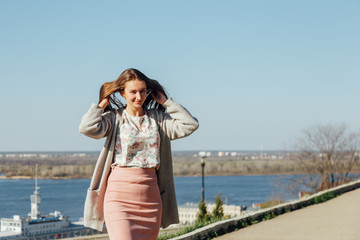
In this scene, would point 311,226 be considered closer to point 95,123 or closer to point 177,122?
point 177,122

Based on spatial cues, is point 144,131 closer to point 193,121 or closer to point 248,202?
point 193,121

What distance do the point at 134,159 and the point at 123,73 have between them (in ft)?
1.45

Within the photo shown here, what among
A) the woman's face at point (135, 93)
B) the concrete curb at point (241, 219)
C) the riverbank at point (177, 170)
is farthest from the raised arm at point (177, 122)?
the riverbank at point (177, 170)

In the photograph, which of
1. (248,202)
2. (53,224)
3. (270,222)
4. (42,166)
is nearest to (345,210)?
(270,222)

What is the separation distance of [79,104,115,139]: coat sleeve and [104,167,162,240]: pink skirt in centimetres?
20

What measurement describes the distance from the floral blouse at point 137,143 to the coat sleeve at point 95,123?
0.08 meters

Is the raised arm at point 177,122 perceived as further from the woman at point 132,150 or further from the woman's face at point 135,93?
the woman's face at point 135,93

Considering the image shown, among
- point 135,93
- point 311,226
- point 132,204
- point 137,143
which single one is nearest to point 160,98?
point 135,93

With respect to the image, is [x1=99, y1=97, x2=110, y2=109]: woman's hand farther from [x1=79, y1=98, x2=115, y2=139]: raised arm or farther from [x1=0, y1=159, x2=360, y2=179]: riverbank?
[x1=0, y1=159, x2=360, y2=179]: riverbank

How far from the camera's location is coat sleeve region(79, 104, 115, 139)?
8.48 ft

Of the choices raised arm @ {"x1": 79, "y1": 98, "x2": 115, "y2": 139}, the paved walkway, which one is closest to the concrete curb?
the paved walkway

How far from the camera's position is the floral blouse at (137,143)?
266cm

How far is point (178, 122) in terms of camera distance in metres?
2.74

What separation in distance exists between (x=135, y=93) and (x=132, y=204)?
55cm
